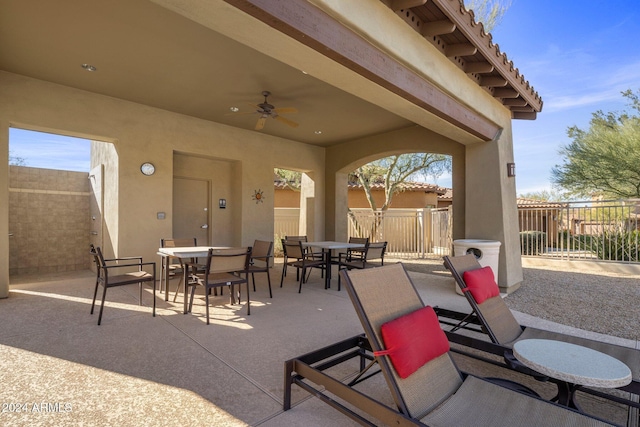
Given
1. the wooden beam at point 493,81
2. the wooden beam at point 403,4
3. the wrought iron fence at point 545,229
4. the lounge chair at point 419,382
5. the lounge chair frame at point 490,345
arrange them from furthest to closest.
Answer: the wrought iron fence at point 545,229, the wooden beam at point 493,81, the wooden beam at point 403,4, the lounge chair frame at point 490,345, the lounge chair at point 419,382

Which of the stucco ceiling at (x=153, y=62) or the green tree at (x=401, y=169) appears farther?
the green tree at (x=401, y=169)

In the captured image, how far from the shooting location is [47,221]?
284 inches

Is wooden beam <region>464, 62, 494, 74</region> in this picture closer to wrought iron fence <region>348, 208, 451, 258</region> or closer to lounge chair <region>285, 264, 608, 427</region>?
lounge chair <region>285, 264, 608, 427</region>

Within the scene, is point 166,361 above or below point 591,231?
below

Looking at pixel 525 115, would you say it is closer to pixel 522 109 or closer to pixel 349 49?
pixel 522 109

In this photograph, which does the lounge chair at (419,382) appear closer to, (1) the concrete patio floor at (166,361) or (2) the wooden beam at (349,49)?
(1) the concrete patio floor at (166,361)

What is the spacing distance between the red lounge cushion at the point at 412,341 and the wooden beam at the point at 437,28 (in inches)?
126

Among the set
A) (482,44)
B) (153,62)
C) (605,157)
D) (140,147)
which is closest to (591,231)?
(605,157)

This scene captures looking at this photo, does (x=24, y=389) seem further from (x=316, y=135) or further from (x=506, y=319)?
(x=316, y=135)

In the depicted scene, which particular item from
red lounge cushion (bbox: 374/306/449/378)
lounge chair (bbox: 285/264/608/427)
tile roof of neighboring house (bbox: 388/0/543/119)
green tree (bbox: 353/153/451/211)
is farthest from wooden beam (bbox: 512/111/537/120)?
Result: red lounge cushion (bbox: 374/306/449/378)

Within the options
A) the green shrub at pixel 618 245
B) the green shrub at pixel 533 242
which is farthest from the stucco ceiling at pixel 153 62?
the green shrub at pixel 618 245

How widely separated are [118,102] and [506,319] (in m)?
6.89

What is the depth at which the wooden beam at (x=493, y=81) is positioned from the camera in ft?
15.9

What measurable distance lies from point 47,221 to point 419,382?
8.75 meters
